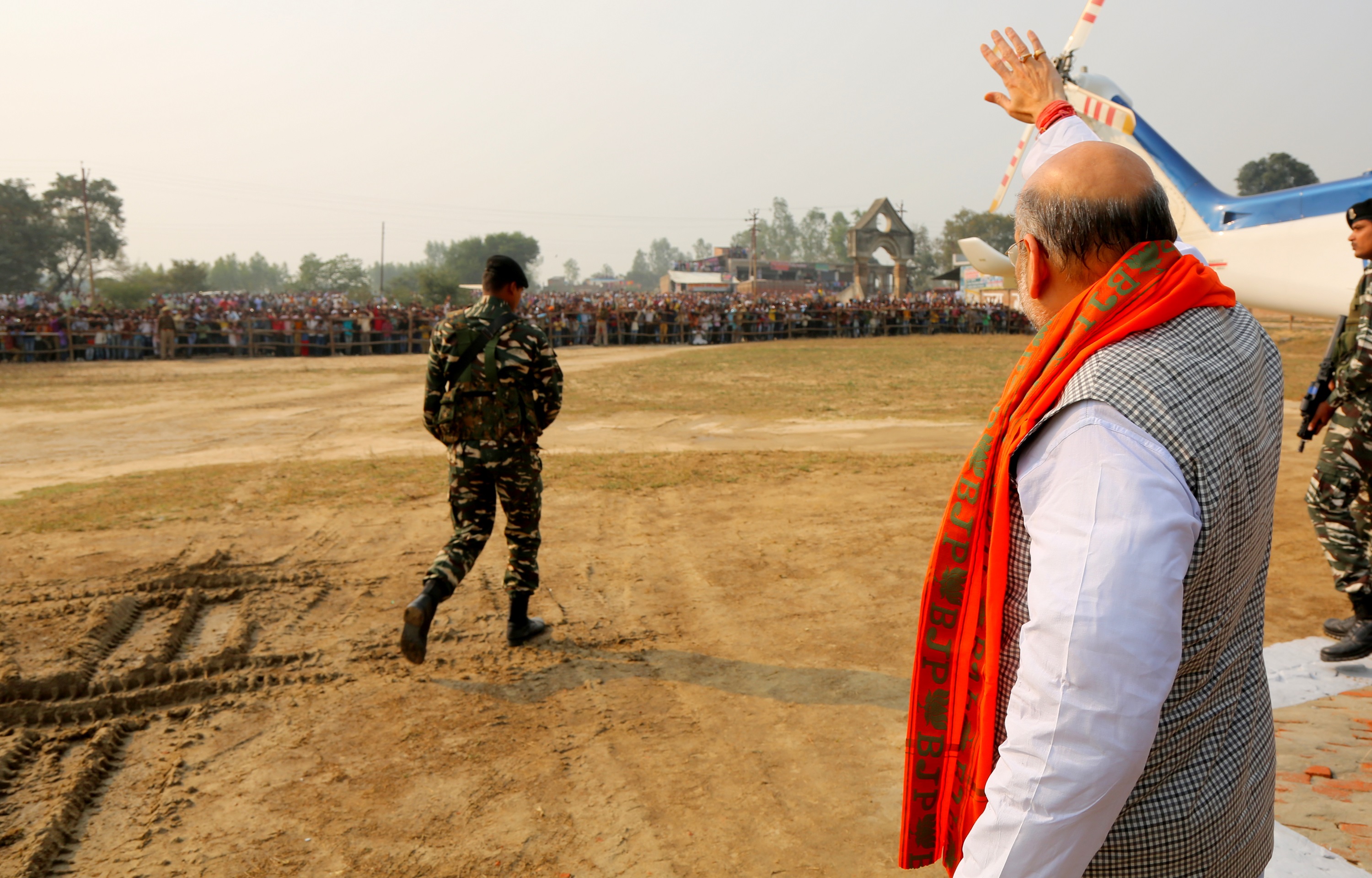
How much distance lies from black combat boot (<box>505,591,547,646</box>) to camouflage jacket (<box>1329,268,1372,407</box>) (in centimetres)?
426

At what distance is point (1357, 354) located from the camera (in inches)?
165

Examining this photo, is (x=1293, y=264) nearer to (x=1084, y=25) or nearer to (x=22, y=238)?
(x=1084, y=25)

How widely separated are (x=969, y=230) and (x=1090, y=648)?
108 meters

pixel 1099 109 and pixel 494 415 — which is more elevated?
pixel 1099 109

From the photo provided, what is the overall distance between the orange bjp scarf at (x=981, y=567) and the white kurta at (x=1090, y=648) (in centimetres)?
11

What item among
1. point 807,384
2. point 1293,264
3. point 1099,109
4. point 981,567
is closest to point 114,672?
point 981,567

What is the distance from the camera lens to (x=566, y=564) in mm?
Answer: 5898

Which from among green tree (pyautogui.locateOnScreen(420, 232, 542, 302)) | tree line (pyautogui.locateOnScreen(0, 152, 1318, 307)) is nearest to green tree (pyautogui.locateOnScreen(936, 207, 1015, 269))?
tree line (pyautogui.locateOnScreen(0, 152, 1318, 307))

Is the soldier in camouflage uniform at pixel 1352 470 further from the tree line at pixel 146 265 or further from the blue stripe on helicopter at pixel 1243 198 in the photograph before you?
the tree line at pixel 146 265

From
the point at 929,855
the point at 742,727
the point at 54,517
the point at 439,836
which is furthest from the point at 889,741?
the point at 54,517

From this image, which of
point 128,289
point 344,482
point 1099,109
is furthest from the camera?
point 128,289

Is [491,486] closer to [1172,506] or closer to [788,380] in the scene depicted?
[1172,506]

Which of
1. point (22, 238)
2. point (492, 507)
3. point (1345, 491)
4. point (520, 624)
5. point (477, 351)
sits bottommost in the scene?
point (520, 624)

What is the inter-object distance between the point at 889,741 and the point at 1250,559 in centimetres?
250
